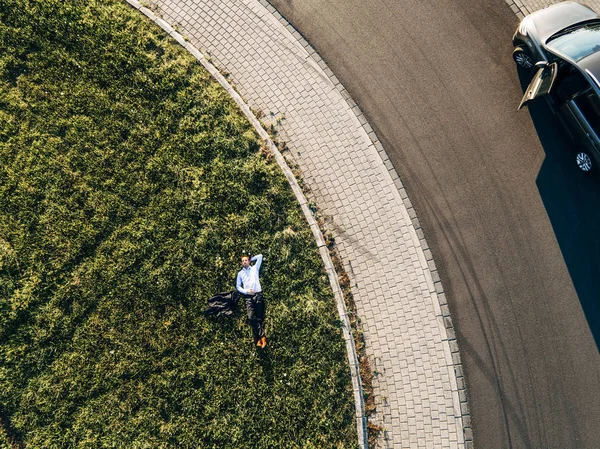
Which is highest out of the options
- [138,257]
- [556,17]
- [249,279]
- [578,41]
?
[556,17]

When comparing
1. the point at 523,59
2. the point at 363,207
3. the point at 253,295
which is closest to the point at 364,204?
the point at 363,207

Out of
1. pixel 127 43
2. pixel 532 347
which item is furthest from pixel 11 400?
pixel 532 347

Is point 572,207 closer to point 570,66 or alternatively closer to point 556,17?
point 570,66

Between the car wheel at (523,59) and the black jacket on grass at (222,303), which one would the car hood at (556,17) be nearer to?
the car wheel at (523,59)

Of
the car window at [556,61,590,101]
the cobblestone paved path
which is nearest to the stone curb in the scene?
the cobblestone paved path

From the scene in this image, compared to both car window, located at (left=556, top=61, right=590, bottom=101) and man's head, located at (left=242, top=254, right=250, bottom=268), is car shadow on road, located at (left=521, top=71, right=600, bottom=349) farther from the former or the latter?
man's head, located at (left=242, top=254, right=250, bottom=268)

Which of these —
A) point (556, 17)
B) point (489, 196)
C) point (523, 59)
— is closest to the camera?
point (556, 17)

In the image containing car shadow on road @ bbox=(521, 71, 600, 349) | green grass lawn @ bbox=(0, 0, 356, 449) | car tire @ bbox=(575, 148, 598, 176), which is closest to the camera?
green grass lawn @ bbox=(0, 0, 356, 449)
